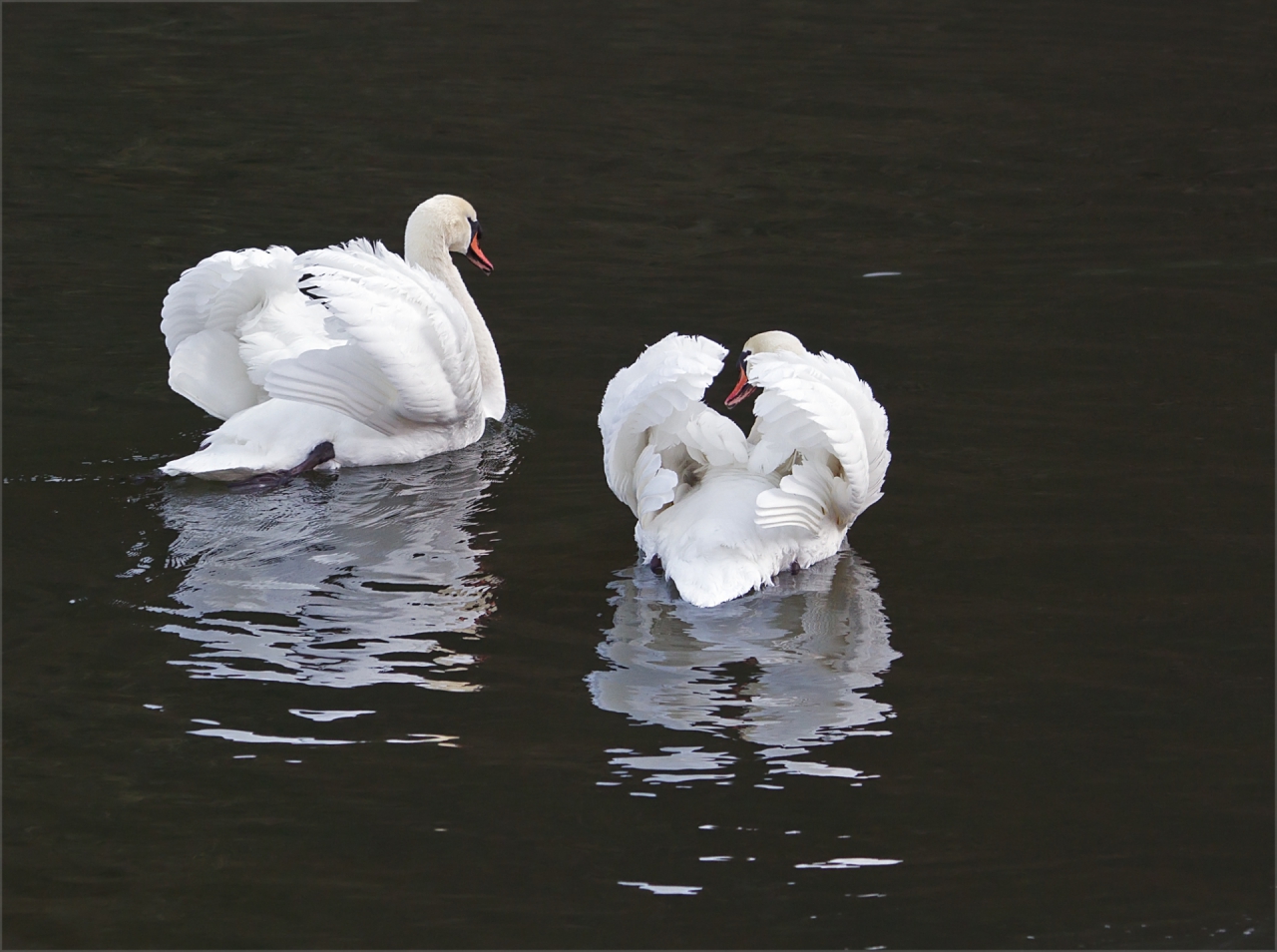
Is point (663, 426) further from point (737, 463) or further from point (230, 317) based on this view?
point (230, 317)

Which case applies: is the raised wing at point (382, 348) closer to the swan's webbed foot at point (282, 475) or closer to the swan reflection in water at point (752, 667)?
the swan's webbed foot at point (282, 475)

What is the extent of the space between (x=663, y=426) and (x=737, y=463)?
0.35 meters

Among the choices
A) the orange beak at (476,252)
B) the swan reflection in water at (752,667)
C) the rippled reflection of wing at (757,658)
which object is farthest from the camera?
the orange beak at (476,252)

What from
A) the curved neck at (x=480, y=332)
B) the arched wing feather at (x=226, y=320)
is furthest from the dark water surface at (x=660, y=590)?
the arched wing feather at (x=226, y=320)

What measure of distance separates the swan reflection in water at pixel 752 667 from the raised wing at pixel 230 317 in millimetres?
2516

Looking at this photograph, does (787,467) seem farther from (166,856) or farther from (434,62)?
(434,62)

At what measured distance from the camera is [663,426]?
7355 mm

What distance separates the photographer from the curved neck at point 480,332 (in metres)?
9.39

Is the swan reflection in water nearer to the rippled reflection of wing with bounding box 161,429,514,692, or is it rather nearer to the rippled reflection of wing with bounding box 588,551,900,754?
the rippled reflection of wing with bounding box 588,551,900,754

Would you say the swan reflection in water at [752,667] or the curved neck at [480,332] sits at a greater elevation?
the curved neck at [480,332]

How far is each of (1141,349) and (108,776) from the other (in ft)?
21.4

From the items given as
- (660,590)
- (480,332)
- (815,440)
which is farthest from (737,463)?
(480,332)

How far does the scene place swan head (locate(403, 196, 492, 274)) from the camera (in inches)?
381

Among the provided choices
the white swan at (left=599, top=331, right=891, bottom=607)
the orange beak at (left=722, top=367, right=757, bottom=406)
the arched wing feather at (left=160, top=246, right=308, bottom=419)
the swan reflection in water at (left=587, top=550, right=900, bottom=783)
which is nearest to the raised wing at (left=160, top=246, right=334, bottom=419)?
the arched wing feather at (left=160, top=246, right=308, bottom=419)
